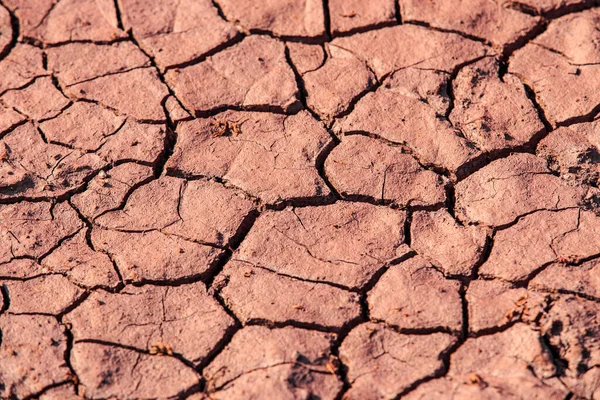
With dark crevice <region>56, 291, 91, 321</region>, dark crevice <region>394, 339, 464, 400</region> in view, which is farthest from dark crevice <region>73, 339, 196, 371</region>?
dark crevice <region>394, 339, 464, 400</region>

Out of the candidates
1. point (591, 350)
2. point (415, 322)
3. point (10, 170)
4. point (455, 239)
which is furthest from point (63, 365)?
point (591, 350)

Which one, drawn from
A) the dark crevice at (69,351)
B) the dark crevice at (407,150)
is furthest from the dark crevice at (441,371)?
the dark crevice at (69,351)

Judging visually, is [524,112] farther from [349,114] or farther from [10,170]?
[10,170]

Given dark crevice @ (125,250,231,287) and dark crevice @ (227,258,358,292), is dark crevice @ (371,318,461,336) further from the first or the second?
dark crevice @ (125,250,231,287)

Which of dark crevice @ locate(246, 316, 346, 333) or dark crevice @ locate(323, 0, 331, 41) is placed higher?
dark crevice @ locate(323, 0, 331, 41)

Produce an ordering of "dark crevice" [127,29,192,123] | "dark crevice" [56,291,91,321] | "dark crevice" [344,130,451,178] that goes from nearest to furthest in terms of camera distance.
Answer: "dark crevice" [56,291,91,321] → "dark crevice" [344,130,451,178] → "dark crevice" [127,29,192,123]

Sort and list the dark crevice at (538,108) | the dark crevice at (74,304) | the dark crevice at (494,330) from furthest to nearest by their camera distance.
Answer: the dark crevice at (538,108) → the dark crevice at (74,304) → the dark crevice at (494,330)

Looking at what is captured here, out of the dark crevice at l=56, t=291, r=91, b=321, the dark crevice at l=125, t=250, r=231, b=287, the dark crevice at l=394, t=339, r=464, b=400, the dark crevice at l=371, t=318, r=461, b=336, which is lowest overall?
the dark crevice at l=394, t=339, r=464, b=400

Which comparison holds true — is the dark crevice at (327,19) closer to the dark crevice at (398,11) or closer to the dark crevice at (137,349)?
the dark crevice at (398,11)
